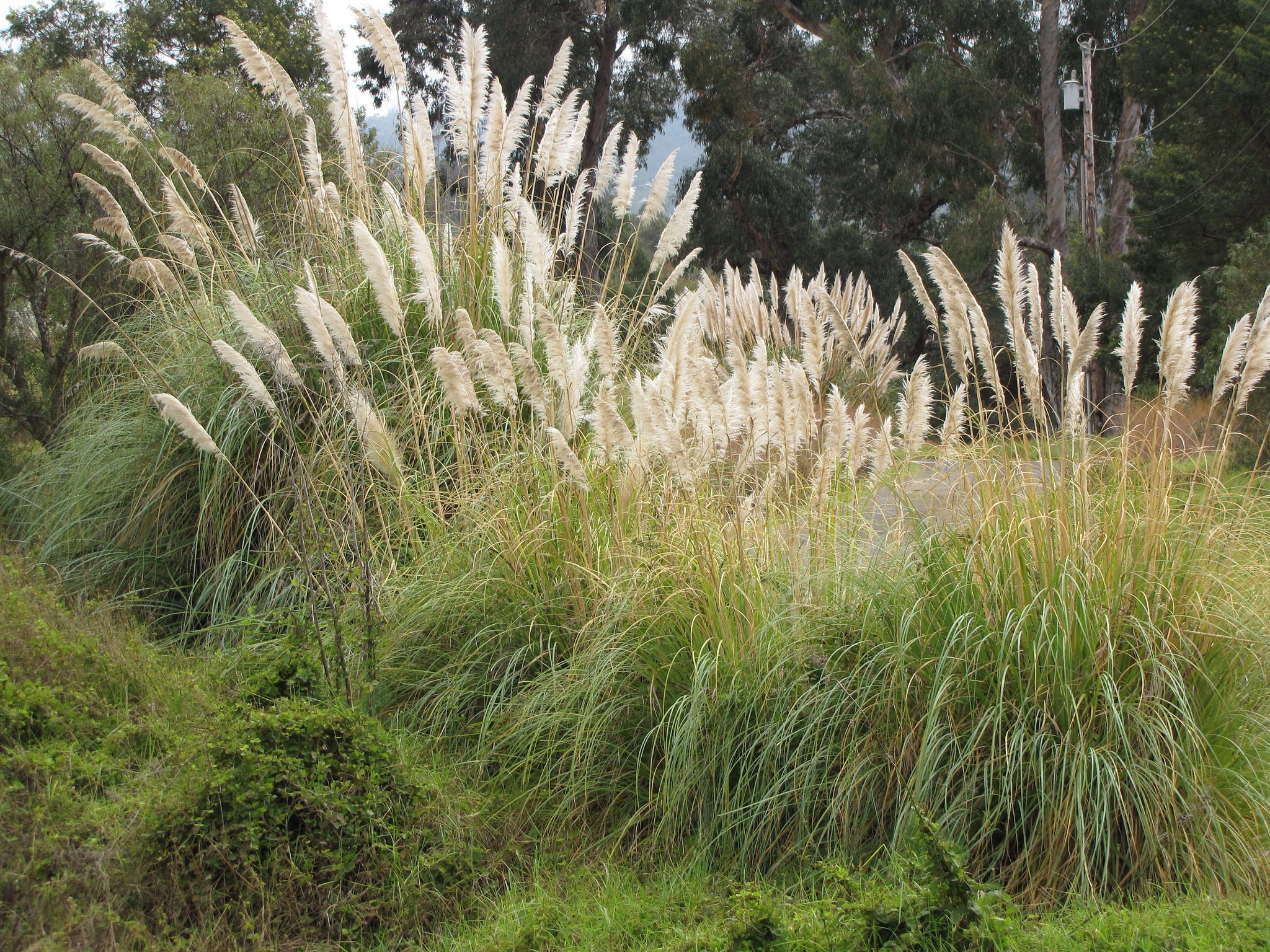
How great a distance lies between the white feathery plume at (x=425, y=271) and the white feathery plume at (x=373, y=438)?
1.58ft

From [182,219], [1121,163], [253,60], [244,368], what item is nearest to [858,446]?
[244,368]

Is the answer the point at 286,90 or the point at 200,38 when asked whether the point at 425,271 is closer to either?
the point at 286,90

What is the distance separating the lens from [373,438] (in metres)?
3.93

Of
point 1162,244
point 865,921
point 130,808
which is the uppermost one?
point 1162,244

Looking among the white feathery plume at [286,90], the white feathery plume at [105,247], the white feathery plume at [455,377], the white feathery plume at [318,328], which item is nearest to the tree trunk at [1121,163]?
the white feathery plume at [105,247]

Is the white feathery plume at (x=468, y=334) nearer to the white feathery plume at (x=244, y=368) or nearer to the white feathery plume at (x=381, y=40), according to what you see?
the white feathery plume at (x=244, y=368)

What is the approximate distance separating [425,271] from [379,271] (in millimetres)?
370

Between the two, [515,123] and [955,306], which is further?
[515,123]

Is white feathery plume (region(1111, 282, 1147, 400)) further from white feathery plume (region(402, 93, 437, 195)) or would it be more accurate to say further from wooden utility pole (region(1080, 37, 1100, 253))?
wooden utility pole (region(1080, 37, 1100, 253))

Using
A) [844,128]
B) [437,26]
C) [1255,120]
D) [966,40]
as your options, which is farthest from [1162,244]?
[437,26]

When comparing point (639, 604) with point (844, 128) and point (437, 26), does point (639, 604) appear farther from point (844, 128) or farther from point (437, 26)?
point (844, 128)

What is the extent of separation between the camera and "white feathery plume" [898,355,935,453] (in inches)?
138

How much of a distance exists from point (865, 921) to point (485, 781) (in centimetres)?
136

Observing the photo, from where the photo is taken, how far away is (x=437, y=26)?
23234 millimetres
